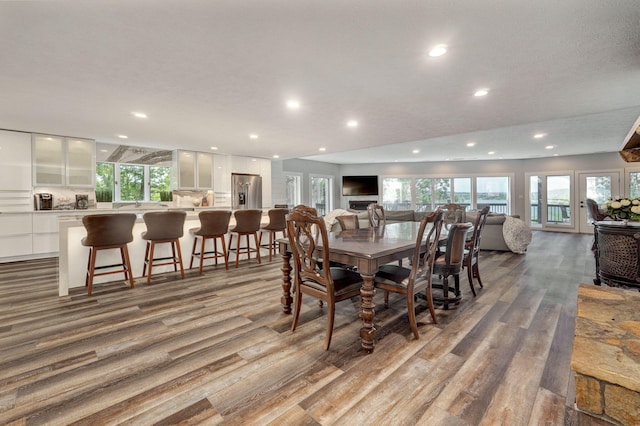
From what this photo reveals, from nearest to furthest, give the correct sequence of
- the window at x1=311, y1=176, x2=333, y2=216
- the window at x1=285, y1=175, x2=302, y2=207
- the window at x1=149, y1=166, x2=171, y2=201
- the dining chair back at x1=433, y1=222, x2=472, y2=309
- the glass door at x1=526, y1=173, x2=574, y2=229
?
1. the dining chair back at x1=433, y1=222, x2=472, y2=309
2. the window at x1=149, y1=166, x2=171, y2=201
3. the glass door at x1=526, y1=173, x2=574, y2=229
4. the window at x1=285, y1=175, x2=302, y2=207
5. the window at x1=311, y1=176, x2=333, y2=216

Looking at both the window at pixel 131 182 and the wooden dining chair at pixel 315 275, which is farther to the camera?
the window at pixel 131 182

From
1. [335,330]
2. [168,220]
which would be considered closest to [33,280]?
[168,220]

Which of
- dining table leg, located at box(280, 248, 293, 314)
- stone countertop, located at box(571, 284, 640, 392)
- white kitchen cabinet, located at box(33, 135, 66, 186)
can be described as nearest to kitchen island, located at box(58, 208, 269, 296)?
dining table leg, located at box(280, 248, 293, 314)

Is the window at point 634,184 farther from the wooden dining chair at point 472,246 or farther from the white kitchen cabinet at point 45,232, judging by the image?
the white kitchen cabinet at point 45,232

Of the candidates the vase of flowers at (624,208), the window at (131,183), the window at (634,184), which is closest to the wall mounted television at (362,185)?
the window at (131,183)

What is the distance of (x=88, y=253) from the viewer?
139 inches

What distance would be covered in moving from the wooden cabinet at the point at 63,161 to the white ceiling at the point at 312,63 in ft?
2.16

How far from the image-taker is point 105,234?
10.4 feet

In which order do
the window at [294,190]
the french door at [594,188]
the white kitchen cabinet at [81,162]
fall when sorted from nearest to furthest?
the white kitchen cabinet at [81,162]
the french door at [594,188]
the window at [294,190]

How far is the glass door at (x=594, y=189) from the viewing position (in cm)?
827

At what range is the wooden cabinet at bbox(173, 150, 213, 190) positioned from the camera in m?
6.71

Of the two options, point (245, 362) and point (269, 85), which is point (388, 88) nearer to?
point (269, 85)

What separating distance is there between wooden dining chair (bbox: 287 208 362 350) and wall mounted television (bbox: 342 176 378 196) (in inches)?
352

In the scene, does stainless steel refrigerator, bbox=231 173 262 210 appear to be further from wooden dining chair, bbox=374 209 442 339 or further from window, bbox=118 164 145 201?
wooden dining chair, bbox=374 209 442 339
